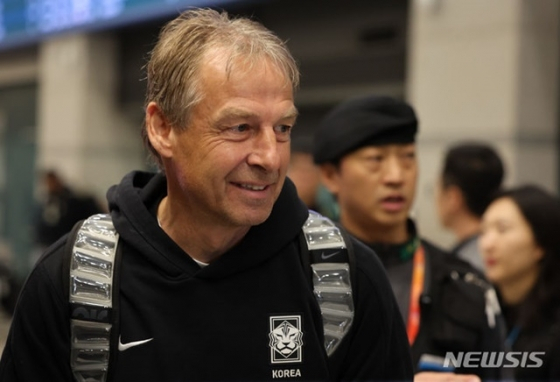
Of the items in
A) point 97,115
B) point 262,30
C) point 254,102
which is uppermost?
point 262,30

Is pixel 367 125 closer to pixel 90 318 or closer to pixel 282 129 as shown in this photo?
pixel 282 129

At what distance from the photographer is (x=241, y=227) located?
235 centimetres

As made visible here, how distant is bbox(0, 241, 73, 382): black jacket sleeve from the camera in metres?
2.20

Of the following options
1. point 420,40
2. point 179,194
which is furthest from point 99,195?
point 179,194

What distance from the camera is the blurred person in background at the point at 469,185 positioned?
521cm

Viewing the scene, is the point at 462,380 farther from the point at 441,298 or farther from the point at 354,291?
the point at 441,298

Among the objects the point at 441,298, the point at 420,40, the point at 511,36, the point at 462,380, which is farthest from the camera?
the point at 420,40

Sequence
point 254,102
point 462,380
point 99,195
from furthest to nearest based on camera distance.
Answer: point 99,195 → point 462,380 → point 254,102

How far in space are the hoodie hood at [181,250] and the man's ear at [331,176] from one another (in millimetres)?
1286

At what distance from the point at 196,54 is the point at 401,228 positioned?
1.63m

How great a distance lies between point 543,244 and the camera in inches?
179

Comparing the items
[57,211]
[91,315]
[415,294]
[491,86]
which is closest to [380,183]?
[415,294]

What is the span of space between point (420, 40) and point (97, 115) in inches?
286

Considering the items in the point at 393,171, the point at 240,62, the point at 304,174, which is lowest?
the point at 304,174
